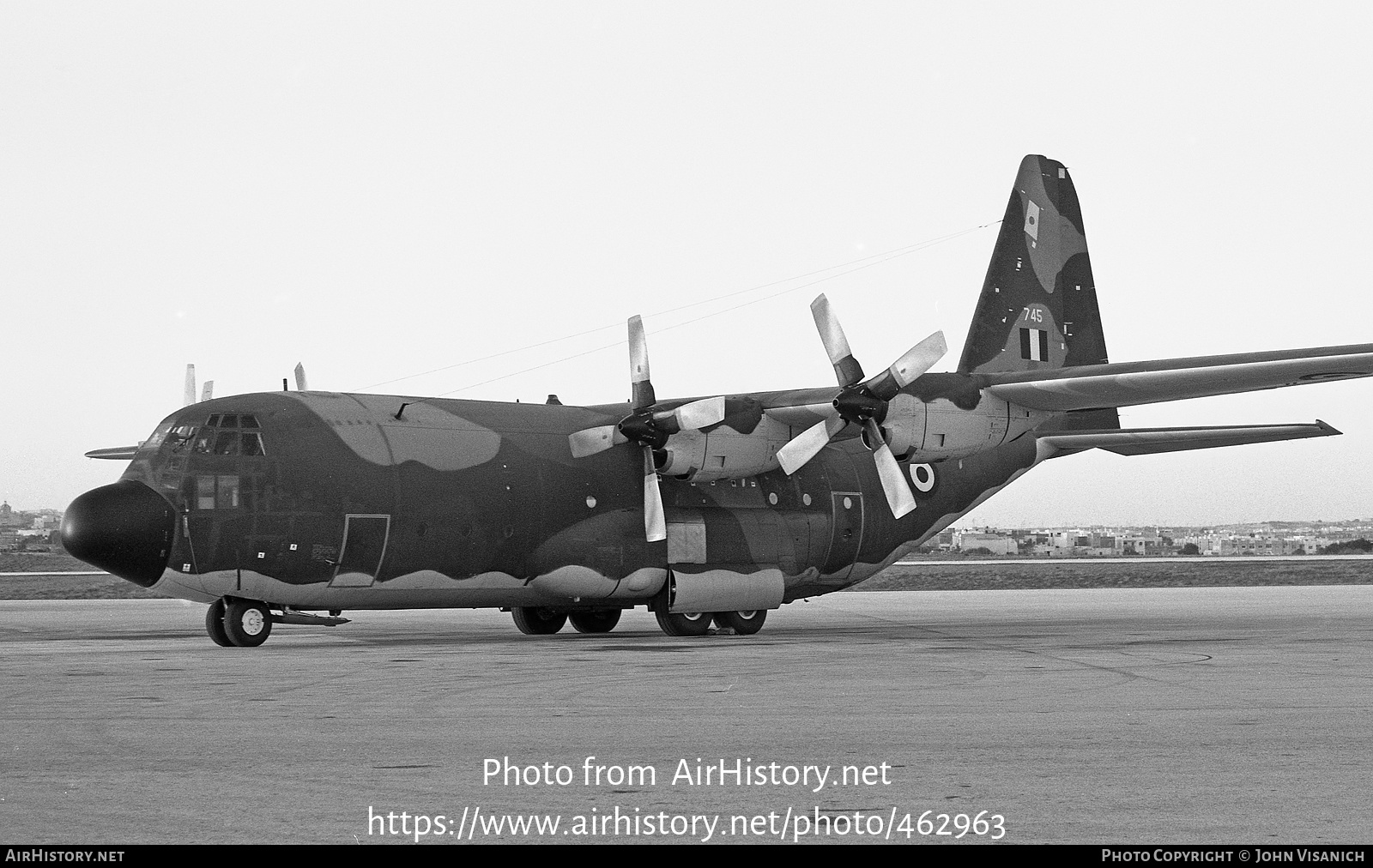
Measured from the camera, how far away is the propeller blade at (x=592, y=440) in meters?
24.5

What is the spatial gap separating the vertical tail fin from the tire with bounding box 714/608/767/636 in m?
7.41

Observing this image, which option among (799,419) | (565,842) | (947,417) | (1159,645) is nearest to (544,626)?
(799,419)

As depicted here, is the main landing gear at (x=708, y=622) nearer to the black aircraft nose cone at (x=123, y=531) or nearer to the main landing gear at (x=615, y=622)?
the main landing gear at (x=615, y=622)

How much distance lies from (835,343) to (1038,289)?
8.27 m

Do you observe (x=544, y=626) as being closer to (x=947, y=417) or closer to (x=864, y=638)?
(x=864, y=638)

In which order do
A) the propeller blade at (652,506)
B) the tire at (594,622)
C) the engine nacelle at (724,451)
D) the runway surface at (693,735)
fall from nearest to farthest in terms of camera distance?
the runway surface at (693,735)
the propeller blade at (652,506)
the engine nacelle at (724,451)
the tire at (594,622)

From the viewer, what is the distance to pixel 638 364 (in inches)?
981

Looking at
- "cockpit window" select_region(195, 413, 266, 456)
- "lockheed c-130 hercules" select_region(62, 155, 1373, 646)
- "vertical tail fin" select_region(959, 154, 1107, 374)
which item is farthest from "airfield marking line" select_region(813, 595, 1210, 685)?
"cockpit window" select_region(195, 413, 266, 456)

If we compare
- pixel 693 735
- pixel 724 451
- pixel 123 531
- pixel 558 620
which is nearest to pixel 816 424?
pixel 724 451

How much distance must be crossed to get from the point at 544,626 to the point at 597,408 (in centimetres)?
428

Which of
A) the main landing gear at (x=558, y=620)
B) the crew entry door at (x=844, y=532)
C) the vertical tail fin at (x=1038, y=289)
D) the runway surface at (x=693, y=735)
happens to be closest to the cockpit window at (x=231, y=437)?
the runway surface at (x=693, y=735)

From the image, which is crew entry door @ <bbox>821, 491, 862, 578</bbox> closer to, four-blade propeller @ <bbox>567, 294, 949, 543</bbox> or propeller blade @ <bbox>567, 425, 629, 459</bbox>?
four-blade propeller @ <bbox>567, 294, 949, 543</bbox>

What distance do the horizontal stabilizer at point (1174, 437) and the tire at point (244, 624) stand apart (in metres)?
16.4

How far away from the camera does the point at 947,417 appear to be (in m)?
23.7
